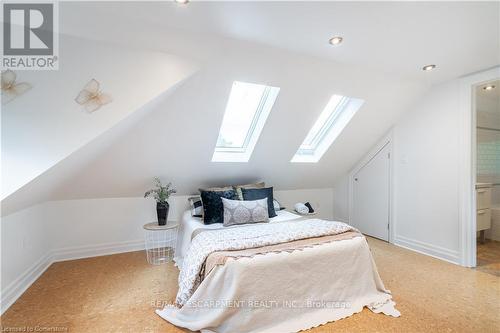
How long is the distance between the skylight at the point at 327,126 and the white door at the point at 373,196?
92 centimetres

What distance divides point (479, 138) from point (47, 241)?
241 inches

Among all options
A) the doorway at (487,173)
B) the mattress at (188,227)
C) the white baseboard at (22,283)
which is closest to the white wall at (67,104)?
the white baseboard at (22,283)

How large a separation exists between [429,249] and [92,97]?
4.12 m

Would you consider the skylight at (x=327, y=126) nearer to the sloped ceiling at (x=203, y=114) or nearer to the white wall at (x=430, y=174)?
the sloped ceiling at (x=203, y=114)

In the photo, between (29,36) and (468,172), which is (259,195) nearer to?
(468,172)

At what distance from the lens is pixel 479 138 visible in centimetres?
364

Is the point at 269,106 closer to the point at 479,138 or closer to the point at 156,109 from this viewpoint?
the point at 156,109

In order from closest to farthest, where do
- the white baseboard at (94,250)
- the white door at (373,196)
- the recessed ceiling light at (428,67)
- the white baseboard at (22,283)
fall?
1. the white baseboard at (22,283)
2. the recessed ceiling light at (428,67)
3. the white baseboard at (94,250)
4. the white door at (373,196)

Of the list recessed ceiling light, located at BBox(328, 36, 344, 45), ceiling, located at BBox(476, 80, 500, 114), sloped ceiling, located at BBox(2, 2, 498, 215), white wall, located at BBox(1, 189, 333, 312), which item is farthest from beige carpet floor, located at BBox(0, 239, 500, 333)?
ceiling, located at BBox(476, 80, 500, 114)

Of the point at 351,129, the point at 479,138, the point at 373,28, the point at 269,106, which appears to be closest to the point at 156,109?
the point at 269,106

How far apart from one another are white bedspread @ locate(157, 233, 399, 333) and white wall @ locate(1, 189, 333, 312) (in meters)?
1.49

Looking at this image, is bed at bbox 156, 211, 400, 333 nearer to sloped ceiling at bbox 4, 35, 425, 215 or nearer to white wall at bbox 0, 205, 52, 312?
sloped ceiling at bbox 4, 35, 425, 215

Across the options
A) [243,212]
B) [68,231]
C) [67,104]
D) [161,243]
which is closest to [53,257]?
[68,231]

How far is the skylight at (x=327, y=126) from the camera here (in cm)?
323
